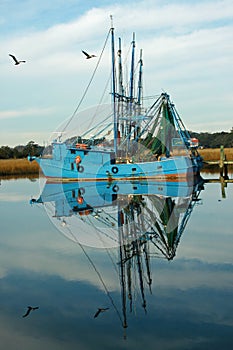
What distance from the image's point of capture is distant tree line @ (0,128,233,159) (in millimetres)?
71312

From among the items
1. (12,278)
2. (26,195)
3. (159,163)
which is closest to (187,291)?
(12,278)

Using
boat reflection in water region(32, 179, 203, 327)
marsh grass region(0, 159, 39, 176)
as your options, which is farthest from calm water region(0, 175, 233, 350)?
marsh grass region(0, 159, 39, 176)

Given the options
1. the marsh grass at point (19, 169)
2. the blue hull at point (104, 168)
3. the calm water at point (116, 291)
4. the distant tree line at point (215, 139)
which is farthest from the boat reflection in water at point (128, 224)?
the distant tree line at point (215, 139)

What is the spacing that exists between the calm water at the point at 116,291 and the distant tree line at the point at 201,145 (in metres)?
46.6

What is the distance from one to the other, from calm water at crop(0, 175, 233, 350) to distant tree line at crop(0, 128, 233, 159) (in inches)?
1834

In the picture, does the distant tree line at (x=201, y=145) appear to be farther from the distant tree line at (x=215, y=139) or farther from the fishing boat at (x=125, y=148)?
the fishing boat at (x=125, y=148)

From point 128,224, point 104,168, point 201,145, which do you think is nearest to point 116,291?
point 128,224

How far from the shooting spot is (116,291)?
335 inches

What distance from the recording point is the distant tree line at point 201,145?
71.3 metres

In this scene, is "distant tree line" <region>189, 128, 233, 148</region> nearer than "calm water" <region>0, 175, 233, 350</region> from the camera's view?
No

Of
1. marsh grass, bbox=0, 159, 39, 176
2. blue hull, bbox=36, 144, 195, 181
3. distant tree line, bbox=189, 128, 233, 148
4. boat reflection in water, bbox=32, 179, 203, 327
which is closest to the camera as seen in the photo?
boat reflection in water, bbox=32, 179, 203, 327

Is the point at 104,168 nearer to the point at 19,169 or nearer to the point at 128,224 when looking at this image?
the point at 19,169

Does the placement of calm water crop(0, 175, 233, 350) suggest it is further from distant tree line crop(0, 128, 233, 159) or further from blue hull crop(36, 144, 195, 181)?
distant tree line crop(0, 128, 233, 159)

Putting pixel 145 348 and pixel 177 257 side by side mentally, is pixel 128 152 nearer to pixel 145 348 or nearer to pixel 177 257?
pixel 177 257
